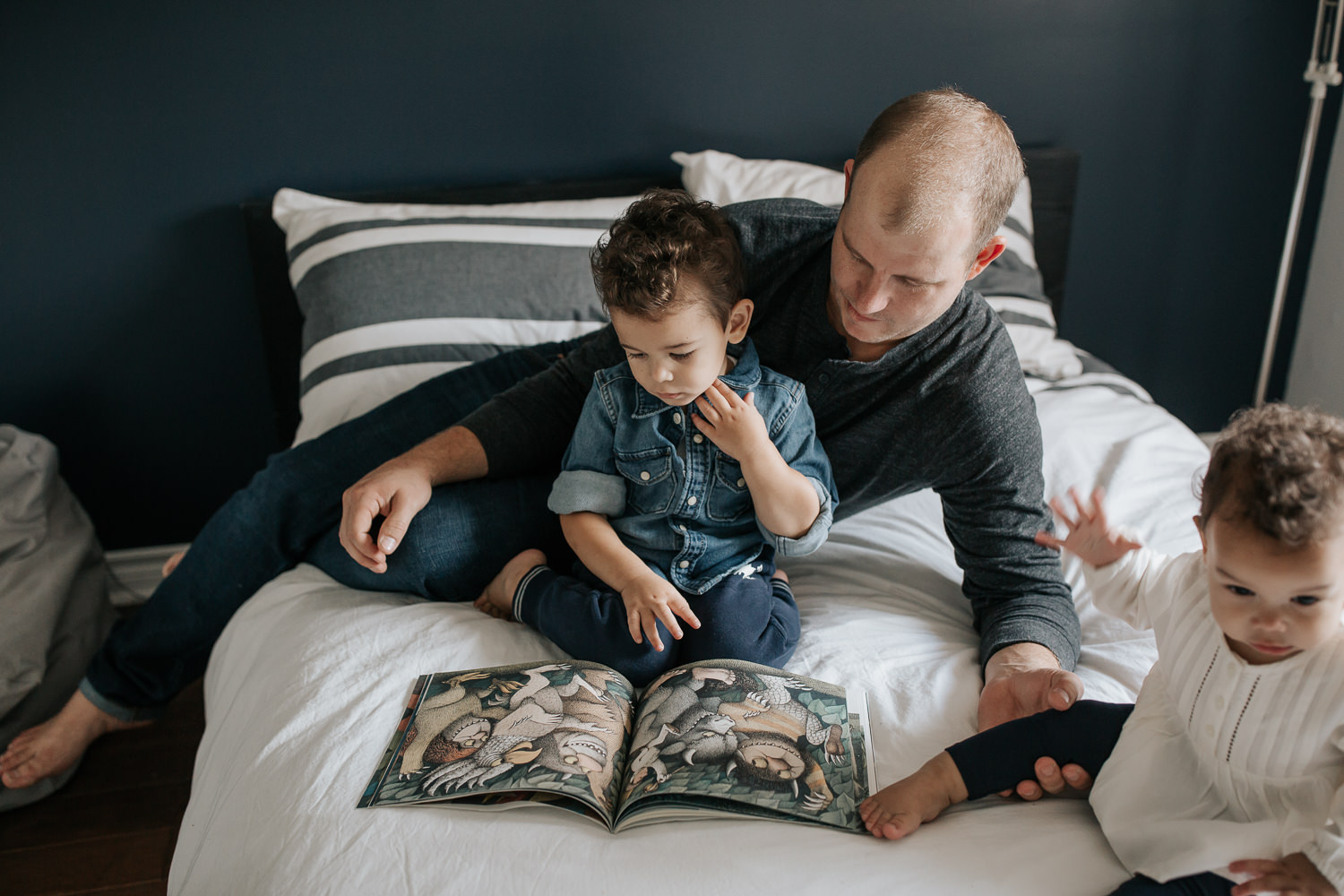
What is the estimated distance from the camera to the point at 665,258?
1.03 meters

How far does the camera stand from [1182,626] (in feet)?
2.89

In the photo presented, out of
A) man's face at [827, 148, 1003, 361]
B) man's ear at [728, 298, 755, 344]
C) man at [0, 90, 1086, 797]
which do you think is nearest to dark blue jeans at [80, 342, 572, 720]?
man at [0, 90, 1086, 797]

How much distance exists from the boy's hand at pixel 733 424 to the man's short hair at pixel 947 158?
25 centimetres

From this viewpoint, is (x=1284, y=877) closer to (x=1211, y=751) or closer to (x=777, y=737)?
(x=1211, y=751)

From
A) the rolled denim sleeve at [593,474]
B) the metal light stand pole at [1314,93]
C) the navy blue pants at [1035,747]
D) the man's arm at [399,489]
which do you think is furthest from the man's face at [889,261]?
the metal light stand pole at [1314,93]

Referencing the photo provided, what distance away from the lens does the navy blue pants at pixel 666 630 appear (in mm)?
1118

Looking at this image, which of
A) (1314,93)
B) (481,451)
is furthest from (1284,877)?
(1314,93)

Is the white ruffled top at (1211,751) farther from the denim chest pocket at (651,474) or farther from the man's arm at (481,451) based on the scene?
the man's arm at (481,451)

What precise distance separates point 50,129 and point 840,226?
5.26 feet

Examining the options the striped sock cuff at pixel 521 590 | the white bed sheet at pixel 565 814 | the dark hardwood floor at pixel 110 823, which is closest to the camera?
the white bed sheet at pixel 565 814

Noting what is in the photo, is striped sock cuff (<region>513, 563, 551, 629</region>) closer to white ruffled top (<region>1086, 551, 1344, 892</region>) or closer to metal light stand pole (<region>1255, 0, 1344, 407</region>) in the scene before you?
white ruffled top (<region>1086, 551, 1344, 892</region>)

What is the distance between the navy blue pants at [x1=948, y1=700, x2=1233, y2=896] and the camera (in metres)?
0.93

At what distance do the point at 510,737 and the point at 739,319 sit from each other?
0.53 m

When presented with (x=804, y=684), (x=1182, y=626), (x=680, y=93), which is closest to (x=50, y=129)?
(x=680, y=93)
